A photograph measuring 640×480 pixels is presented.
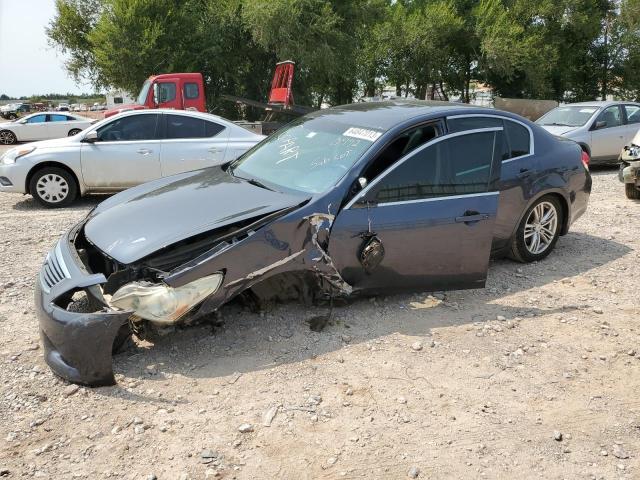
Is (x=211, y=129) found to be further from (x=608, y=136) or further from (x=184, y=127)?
(x=608, y=136)

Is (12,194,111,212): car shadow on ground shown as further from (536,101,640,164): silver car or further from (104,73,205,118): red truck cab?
(536,101,640,164): silver car

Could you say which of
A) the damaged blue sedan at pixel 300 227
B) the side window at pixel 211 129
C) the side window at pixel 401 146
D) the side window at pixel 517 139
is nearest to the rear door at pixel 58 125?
the side window at pixel 211 129

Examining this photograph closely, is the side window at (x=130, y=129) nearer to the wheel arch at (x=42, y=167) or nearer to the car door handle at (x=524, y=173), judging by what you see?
the wheel arch at (x=42, y=167)

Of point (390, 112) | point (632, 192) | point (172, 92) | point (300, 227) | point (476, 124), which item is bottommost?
point (632, 192)

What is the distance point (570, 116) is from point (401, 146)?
9.09 m

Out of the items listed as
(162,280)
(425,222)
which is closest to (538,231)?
(425,222)

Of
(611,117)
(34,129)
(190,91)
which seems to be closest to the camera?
(611,117)

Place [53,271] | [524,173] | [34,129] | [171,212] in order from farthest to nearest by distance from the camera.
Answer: [34,129] → [524,173] → [171,212] → [53,271]

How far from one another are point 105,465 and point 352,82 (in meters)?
30.5

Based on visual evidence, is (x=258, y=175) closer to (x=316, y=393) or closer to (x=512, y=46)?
(x=316, y=393)

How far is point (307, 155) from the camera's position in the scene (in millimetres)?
4500

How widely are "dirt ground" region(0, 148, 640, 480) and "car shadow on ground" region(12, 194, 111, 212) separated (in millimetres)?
3720

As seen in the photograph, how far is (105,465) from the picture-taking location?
2.71 metres

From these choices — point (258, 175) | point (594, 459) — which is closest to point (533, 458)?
point (594, 459)
